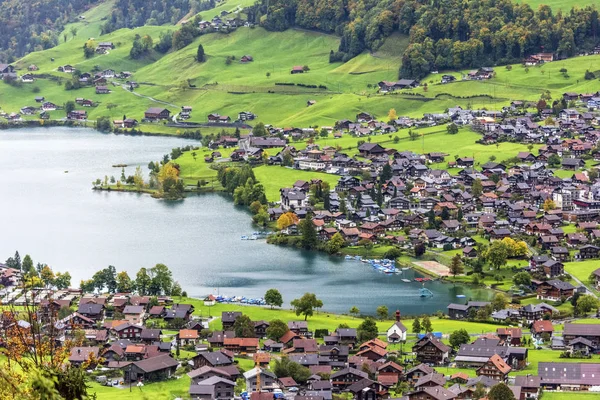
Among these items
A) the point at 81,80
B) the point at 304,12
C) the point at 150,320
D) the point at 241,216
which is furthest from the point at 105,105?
the point at 150,320

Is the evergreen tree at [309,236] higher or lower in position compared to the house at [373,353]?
higher

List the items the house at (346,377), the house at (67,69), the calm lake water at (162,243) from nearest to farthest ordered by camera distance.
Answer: the house at (346,377) < the calm lake water at (162,243) < the house at (67,69)

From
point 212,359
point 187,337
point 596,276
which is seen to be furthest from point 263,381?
point 596,276

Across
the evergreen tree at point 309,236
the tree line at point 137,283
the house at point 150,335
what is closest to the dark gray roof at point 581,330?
the house at point 150,335

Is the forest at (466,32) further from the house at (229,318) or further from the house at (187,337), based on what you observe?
the house at (187,337)

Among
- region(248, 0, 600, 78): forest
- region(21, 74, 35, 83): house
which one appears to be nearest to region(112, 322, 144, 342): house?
region(248, 0, 600, 78): forest

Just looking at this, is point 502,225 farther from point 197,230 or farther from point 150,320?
point 150,320

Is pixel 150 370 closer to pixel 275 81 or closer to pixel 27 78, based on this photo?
pixel 275 81
